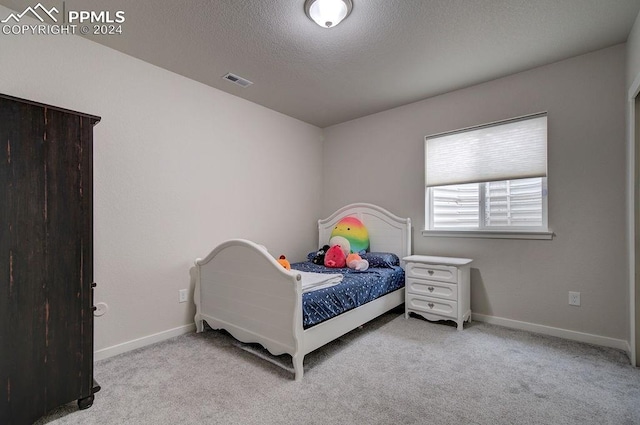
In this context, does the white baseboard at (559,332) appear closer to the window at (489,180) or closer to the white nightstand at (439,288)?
the white nightstand at (439,288)

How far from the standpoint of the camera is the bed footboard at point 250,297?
6.25ft

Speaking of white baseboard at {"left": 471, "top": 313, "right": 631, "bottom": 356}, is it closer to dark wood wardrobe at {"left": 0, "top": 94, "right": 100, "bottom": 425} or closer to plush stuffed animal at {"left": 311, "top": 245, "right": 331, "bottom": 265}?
plush stuffed animal at {"left": 311, "top": 245, "right": 331, "bottom": 265}

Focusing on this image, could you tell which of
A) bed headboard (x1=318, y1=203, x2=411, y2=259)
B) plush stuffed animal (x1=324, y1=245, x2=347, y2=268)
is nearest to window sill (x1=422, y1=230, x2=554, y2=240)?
bed headboard (x1=318, y1=203, x2=411, y2=259)

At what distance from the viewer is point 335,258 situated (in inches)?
124

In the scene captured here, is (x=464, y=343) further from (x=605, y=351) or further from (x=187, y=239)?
(x=187, y=239)

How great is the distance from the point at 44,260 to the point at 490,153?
347 cm

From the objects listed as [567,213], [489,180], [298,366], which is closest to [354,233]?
[489,180]

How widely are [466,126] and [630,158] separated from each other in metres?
1.26

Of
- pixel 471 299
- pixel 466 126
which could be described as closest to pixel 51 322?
pixel 471 299

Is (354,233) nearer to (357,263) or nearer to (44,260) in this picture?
(357,263)

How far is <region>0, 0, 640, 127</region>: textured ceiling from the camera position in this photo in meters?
1.84

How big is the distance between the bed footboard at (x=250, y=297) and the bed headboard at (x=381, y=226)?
5.91ft

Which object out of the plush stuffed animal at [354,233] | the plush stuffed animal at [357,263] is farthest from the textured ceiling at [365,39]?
the plush stuffed animal at [357,263]

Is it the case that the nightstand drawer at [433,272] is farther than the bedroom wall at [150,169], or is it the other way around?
the nightstand drawer at [433,272]
